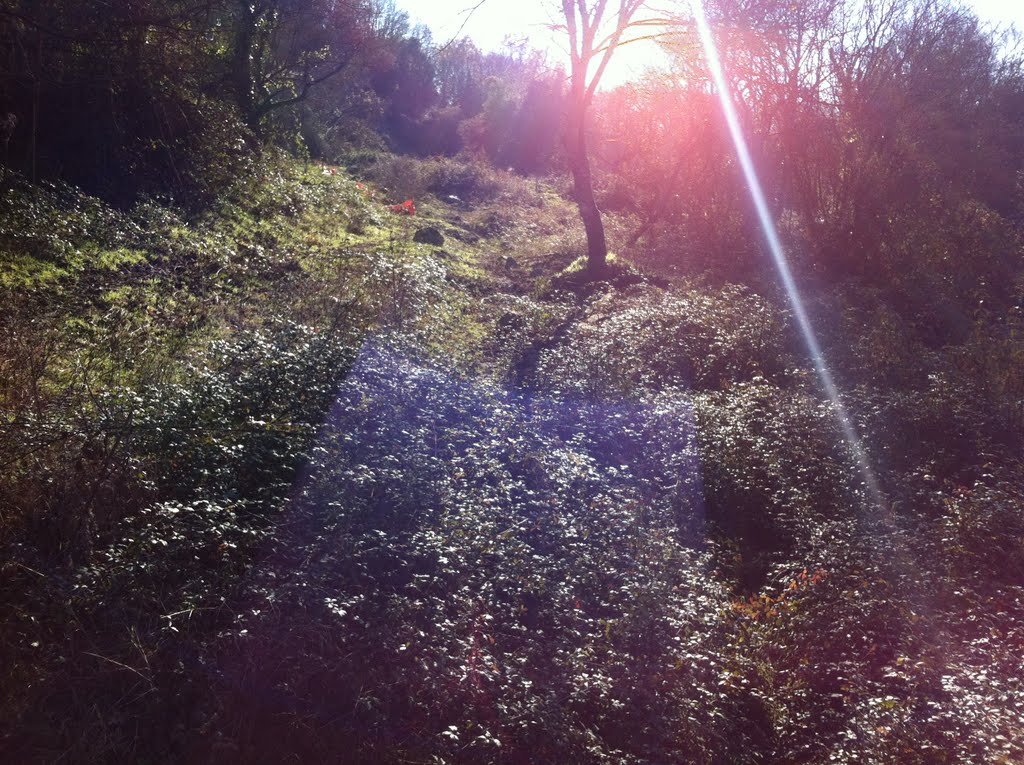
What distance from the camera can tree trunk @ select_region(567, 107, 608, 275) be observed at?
1368 cm

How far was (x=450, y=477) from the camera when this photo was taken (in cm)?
513

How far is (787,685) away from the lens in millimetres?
4039

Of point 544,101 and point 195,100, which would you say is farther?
point 544,101

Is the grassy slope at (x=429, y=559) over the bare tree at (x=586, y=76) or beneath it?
beneath

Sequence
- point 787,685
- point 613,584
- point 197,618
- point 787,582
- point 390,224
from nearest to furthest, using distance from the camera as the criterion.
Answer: point 197,618 → point 787,685 → point 613,584 → point 787,582 → point 390,224

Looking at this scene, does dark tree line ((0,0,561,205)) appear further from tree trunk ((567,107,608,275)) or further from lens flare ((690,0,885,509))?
lens flare ((690,0,885,509))

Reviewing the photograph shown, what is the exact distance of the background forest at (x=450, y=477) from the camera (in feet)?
11.0

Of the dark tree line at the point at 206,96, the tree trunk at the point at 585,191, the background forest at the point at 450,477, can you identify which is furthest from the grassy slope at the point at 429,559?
the tree trunk at the point at 585,191

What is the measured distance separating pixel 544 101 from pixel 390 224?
21.4m

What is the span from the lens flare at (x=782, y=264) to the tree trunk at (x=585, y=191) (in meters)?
2.57

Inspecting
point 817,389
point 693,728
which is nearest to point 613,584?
point 693,728

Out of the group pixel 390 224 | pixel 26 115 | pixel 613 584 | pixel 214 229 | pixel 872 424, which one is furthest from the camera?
pixel 390 224

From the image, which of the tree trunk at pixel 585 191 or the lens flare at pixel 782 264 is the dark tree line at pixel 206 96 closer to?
the tree trunk at pixel 585 191

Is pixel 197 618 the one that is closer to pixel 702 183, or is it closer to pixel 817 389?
pixel 817 389
